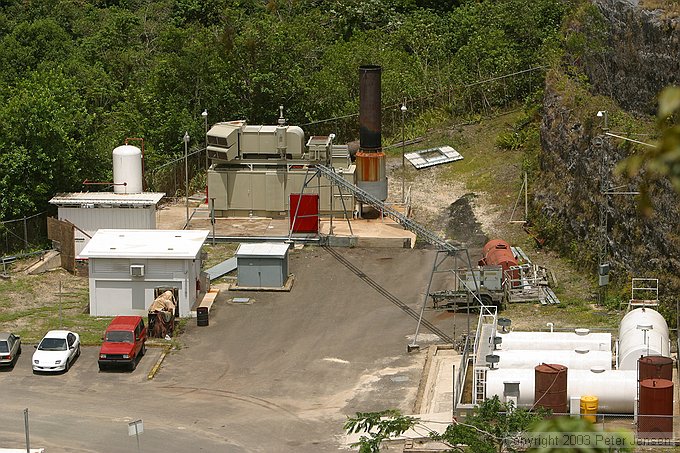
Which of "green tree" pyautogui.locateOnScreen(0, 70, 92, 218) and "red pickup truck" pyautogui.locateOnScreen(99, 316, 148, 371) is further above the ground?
"green tree" pyautogui.locateOnScreen(0, 70, 92, 218)

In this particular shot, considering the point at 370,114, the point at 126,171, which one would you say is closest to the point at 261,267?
the point at 126,171

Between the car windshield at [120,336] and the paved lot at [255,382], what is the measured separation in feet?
3.40

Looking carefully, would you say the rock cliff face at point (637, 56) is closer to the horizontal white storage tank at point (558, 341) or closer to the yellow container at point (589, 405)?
the horizontal white storage tank at point (558, 341)

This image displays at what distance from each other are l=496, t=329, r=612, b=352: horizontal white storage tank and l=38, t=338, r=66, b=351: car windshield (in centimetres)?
1385

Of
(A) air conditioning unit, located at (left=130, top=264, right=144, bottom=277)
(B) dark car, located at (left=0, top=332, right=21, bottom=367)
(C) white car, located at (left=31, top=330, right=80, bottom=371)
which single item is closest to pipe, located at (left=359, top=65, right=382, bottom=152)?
(A) air conditioning unit, located at (left=130, top=264, right=144, bottom=277)

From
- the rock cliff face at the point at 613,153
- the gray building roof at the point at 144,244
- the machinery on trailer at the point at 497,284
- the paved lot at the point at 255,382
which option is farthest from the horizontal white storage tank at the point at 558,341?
the gray building roof at the point at 144,244

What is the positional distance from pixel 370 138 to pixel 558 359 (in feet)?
79.2

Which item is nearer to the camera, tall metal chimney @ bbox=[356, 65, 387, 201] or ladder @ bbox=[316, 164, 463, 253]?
ladder @ bbox=[316, 164, 463, 253]

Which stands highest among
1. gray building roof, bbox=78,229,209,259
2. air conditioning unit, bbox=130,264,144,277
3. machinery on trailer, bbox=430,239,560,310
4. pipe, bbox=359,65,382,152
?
pipe, bbox=359,65,382,152

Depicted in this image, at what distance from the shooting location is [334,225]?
5669cm

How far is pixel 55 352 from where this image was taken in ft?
131

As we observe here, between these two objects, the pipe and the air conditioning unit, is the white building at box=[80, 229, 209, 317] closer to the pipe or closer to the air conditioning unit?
the air conditioning unit

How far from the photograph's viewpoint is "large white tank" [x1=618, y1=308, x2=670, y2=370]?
1431 inches

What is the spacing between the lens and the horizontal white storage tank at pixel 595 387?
3353 cm
